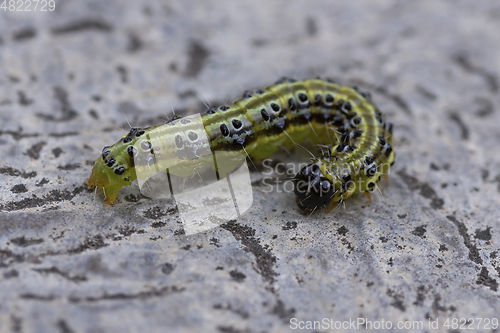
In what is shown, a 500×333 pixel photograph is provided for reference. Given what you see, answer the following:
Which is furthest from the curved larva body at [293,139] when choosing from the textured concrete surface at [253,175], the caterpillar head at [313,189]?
the textured concrete surface at [253,175]

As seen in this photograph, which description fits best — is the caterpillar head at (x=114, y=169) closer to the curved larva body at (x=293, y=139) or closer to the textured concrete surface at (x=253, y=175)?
the curved larva body at (x=293, y=139)

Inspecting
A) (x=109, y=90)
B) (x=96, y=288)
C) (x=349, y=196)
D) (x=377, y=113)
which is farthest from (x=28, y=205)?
(x=377, y=113)

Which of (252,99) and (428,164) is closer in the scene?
(252,99)

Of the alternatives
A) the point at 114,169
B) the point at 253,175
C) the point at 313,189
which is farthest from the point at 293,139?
the point at 114,169

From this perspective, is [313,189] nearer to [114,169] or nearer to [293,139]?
[293,139]

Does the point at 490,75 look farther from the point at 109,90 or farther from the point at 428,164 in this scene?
the point at 109,90

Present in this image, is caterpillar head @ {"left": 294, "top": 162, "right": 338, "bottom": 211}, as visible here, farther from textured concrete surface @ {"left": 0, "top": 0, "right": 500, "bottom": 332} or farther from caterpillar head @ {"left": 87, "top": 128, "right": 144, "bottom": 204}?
caterpillar head @ {"left": 87, "top": 128, "right": 144, "bottom": 204}

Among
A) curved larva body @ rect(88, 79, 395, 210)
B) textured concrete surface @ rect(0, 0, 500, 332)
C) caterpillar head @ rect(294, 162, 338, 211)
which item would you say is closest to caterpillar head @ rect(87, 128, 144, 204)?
curved larva body @ rect(88, 79, 395, 210)
